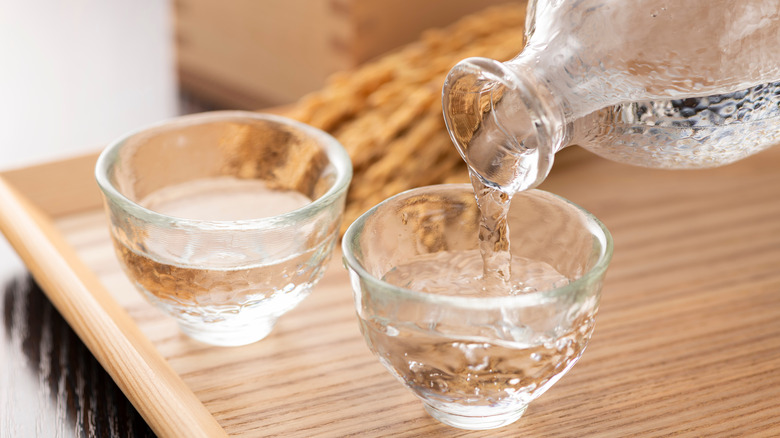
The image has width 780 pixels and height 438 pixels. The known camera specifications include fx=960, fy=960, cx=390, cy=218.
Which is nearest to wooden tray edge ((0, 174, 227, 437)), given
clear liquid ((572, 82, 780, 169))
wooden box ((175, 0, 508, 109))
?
clear liquid ((572, 82, 780, 169))

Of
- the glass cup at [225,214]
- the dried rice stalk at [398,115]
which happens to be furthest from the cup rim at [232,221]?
the dried rice stalk at [398,115]

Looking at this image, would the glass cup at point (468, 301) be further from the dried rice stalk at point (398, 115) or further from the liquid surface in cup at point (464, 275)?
the dried rice stalk at point (398, 115)

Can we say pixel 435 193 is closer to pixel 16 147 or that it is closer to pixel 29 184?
pixel 29 184

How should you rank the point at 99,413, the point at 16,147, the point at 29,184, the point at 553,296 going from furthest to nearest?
the point at 16,147
the point at 29,184
the point at 99,413
the point at 553,296

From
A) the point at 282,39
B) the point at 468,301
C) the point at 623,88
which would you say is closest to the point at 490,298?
the point at 468,301

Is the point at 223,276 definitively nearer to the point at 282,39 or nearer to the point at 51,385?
the point at 51,385

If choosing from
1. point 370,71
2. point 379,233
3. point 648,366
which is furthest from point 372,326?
point 370,71

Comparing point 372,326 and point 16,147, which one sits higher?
point 372,326
